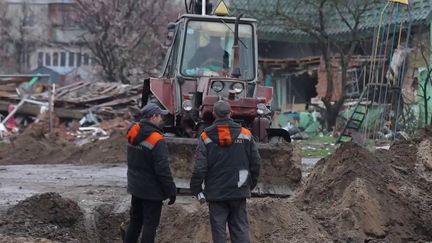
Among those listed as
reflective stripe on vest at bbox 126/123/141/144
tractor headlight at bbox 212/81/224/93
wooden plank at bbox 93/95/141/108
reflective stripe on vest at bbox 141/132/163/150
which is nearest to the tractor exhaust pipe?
tractor headlight at bbox 212/81/224/93

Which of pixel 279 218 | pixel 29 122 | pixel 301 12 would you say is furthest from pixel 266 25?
pixel 279 218

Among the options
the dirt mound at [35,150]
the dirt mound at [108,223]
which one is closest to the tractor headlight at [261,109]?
the dirt mound at [108,223]

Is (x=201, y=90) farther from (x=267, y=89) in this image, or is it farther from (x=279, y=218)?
(x=279, y=218)

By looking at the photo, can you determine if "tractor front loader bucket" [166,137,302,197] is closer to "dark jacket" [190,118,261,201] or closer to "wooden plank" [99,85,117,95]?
"dark jacket" [190,118,261,201]

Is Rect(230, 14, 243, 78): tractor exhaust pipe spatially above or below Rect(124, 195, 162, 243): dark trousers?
above

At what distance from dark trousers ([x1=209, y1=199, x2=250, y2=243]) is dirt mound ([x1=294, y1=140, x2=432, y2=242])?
74.4 inches

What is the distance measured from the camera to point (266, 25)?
96.9 feet

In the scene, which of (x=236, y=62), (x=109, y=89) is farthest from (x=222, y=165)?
(x=109, y=89)

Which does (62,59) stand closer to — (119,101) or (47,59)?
(47,59)

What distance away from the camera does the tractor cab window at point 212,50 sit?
12734 millimetres

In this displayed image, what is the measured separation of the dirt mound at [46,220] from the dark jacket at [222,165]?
1.96 meters

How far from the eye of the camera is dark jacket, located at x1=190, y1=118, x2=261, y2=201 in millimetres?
7398

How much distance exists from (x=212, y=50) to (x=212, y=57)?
121 mm

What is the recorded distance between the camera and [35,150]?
21.7 meters
